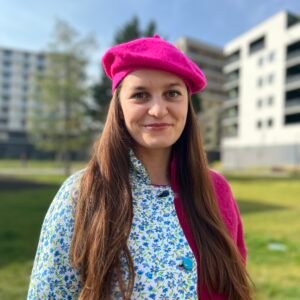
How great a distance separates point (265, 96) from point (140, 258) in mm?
54271

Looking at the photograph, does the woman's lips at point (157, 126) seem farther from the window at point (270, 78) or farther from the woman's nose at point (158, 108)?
the window at point (270, 78)

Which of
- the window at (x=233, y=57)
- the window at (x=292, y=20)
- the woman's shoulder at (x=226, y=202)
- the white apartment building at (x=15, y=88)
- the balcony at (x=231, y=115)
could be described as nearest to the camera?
the woman's shoulder at (x=226, y=202)

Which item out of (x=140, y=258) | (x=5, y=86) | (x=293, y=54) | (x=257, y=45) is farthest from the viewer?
(x=5, y=86)

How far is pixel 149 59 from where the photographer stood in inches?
57.7

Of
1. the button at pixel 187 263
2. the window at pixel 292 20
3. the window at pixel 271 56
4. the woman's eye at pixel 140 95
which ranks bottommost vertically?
the button at pixel 187 263

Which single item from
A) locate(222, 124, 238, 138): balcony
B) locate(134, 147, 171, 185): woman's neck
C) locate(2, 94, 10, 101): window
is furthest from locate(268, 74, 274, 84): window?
locate(2, 94, 10, 101): window

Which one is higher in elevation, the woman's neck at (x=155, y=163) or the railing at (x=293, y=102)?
the railing at (x=293, y=102)

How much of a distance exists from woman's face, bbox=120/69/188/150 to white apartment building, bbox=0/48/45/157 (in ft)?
264

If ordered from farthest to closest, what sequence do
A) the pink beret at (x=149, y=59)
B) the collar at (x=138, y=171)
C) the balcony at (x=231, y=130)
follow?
1. the balcony at (x=231, y=130)
2. the collar at (x=138, y=171)
3. the pink beret at (x=149, y=59)

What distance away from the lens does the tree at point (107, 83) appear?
26219 millimetres

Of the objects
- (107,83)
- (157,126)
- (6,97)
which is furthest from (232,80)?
(157,126)

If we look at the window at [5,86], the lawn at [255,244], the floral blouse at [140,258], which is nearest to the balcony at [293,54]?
the lawn at [255,244]

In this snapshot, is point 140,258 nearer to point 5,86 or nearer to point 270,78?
point 270,78

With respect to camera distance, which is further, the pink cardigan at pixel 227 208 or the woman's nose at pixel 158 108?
the pink cardigan at pixel 227 208
